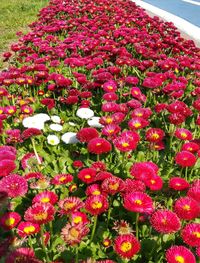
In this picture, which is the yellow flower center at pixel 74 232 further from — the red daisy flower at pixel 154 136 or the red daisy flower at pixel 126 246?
the red daisy flower at pixel 154 136

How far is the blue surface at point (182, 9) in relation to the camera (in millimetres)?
12581

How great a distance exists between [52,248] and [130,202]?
0.66 m

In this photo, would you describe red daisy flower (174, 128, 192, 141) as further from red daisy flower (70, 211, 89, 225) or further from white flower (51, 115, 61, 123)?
white flower (51, 115, 61, 123)

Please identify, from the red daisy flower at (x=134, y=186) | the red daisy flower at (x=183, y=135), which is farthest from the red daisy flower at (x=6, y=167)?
the red daisy flower at (x=183, y=135)

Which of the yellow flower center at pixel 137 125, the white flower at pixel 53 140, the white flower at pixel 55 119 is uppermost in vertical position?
the yellow flower center at pixel 137 125

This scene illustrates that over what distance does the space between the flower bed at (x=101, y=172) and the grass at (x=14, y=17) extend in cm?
411

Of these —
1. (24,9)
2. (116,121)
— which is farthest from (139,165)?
(24,9)

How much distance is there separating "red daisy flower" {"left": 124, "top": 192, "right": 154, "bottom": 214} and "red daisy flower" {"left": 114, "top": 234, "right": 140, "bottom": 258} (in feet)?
0.53

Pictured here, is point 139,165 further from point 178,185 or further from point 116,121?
point 116,121

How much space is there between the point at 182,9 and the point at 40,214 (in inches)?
570

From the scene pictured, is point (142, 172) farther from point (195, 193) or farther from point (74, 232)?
point (74, 232)

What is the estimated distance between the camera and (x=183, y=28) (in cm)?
998

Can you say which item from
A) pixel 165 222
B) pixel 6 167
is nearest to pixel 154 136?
pixel 165 222

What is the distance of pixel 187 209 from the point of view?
2045 millimetres
